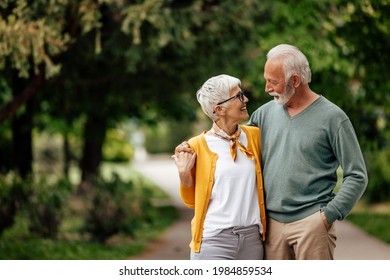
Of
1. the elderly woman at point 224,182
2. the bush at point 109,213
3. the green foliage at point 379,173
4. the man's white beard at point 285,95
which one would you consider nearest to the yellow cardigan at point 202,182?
the elderly woman at point 224,182

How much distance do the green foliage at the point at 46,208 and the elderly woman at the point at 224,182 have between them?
9194 mm

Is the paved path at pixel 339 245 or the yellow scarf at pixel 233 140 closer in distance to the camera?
the yellow scarf at pixel 233 140

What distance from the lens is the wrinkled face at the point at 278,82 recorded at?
4.06 m

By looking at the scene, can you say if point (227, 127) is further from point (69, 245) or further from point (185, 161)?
point (69, 245)

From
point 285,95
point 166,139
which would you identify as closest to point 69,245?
point 285,95

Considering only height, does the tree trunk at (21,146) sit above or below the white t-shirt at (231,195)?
below

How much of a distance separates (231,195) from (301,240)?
45 centimetres

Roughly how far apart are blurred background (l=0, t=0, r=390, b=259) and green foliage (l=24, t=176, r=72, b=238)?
0.06 ft

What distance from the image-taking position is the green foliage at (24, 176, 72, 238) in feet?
42.5

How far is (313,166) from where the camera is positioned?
159 inches

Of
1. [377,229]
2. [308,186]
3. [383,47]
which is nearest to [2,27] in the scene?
[383,47]

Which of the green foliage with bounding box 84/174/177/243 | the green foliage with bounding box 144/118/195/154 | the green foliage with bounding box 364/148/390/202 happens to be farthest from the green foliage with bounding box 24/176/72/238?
the green foliage with bounding box 144/118/195/154

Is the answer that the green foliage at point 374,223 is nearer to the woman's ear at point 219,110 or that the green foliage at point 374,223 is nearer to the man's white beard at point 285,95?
the man's white beard at point 285,95

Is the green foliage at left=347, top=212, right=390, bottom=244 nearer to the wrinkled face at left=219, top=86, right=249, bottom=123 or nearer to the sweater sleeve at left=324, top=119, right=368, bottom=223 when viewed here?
the sweater sleeve at left=324, top=119, right=368, bottom=223
